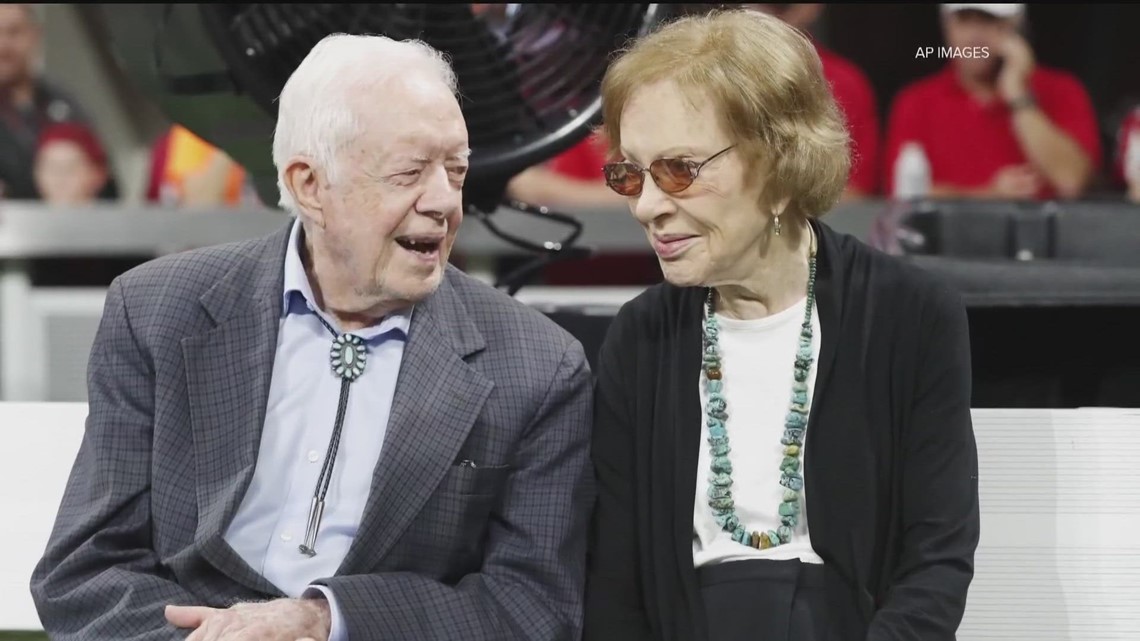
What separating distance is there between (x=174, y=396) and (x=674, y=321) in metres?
0.58

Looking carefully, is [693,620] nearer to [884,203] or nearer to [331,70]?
[331,70]

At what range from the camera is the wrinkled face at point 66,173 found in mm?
5203

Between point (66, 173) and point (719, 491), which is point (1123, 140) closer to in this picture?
point (66, 173)

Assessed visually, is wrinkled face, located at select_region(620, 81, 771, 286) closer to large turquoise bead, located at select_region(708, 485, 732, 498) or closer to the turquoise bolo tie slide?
large turquoise bead, located at select_region(708, 485, 732, 498)

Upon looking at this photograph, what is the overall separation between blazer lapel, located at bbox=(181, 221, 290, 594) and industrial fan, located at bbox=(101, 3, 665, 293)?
0.41 meters

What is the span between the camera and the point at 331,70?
1675mm

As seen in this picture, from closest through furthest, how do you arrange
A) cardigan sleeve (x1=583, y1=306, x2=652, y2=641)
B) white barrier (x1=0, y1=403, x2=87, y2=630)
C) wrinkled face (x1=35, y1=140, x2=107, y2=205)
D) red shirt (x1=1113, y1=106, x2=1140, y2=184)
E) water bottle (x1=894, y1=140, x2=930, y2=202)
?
cardigan sleeve (x1=583, y1=306, x2=652, y2=641) → white barrier (x1=0, y1=403, x2=87, y2=630) → water bottle (x1=894, y1=140, x2=930, y2=202) → red shirt (x1=1113, y1=106, x2=1140, y2=184) → wrinkled face (x1=35, y1=140, x2=107, y2=205)

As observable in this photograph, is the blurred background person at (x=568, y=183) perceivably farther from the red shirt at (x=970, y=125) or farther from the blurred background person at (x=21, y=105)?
the blurred background person at (x=21, y=105)

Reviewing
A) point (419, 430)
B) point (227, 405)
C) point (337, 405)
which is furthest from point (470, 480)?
point (227, 405)

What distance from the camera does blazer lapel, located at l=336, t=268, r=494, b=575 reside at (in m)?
1.66

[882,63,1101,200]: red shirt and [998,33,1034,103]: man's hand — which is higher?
[998,33,1034,103]: man's hand

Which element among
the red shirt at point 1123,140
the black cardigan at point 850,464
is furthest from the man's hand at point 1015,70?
the black cardigan at point 850,464

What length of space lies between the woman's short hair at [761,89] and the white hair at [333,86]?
244 mm

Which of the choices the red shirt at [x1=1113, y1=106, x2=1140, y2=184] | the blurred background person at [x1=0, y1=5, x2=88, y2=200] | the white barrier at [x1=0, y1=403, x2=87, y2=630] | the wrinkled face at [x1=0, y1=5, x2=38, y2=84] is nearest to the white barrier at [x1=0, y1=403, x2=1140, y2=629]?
the white barrier at [x1=0, y1=403, x2=87, y2=630]
